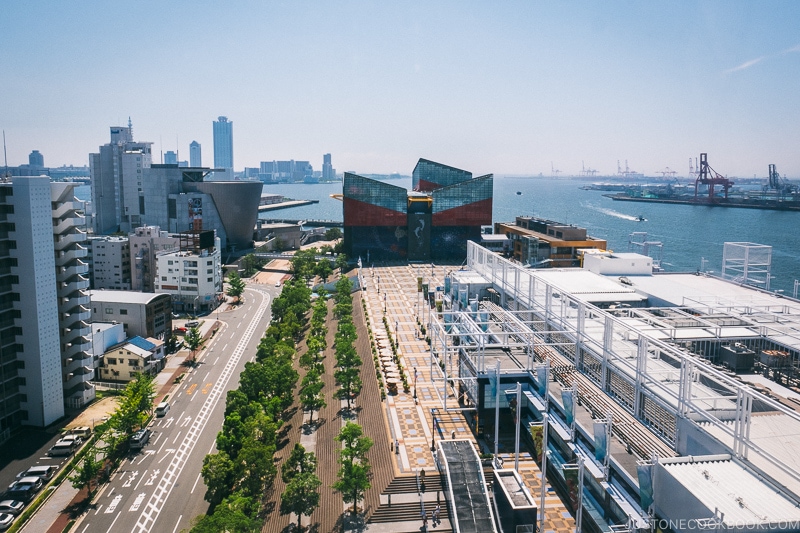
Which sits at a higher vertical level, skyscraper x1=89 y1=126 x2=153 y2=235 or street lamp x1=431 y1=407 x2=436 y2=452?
skyscraper x1=89 y1=126 x2=153 y2=235

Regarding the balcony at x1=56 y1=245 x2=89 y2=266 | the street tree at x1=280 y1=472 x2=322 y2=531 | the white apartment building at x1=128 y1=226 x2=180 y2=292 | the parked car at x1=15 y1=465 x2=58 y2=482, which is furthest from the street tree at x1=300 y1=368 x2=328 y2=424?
the white apartment building at x1=128 y1=226 x2=180 y2=292

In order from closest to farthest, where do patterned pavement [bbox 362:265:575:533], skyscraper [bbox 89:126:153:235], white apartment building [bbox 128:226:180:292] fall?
patterned pavement [bbox 362:265:575:533] → white apartment building [bbox 128:226:180:292] → skyscraper [bbox 89:126:153:235]

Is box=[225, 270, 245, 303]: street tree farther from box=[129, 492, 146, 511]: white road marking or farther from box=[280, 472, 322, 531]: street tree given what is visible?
box=[280, 472, 322, 531]: street tree

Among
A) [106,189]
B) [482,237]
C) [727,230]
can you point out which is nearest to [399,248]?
[482,237]

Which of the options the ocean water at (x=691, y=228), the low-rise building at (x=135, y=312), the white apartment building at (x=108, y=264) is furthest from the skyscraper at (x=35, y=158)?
the low-rise building at (x=135, y=312)

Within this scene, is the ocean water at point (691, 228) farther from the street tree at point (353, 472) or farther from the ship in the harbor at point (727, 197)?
the street tree at point (353, 472)

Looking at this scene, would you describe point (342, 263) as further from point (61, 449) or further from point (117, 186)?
point (61, 449)

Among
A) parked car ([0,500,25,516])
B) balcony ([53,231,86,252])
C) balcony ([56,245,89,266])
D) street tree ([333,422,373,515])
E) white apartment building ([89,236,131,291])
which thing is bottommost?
parked car ([0,500,25,516])
